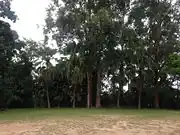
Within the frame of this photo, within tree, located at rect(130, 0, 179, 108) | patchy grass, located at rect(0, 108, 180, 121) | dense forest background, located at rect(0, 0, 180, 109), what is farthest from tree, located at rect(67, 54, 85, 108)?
patchy grass, located at rect(0, 108, 180, 121)

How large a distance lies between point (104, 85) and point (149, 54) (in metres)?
6.02

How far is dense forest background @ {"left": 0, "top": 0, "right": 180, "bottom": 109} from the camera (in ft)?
99.8

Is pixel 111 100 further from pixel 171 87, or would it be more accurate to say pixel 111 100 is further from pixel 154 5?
pixel 154 5

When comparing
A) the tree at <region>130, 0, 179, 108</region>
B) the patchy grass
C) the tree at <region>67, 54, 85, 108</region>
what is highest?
the tree at <region>130, 0, 179, 108</region>

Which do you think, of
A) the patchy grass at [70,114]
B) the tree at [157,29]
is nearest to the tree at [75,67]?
the tree at [157,29]

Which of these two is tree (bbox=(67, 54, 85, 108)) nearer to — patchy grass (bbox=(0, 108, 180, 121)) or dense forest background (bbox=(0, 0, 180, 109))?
dense forest background (bbox=(0, 0, 180, 109))

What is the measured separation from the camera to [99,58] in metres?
31.3

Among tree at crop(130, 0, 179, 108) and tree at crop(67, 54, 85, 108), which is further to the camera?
tree at crop(130, 0, 179, 108)

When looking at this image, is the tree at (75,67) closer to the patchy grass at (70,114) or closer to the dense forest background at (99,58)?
the dense forest background at (99,58)

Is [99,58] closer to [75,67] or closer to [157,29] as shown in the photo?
[75,67]

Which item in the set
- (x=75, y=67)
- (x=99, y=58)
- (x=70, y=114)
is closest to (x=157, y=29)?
(x=99, y=58)

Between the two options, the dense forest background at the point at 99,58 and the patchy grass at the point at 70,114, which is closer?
the patchy grass at the point at 70,114

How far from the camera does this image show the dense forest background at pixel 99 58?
30.4m

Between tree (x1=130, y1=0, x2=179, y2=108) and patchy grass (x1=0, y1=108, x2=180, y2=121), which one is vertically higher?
tree (x1=130, y1=0, x2=179, y2=108)
